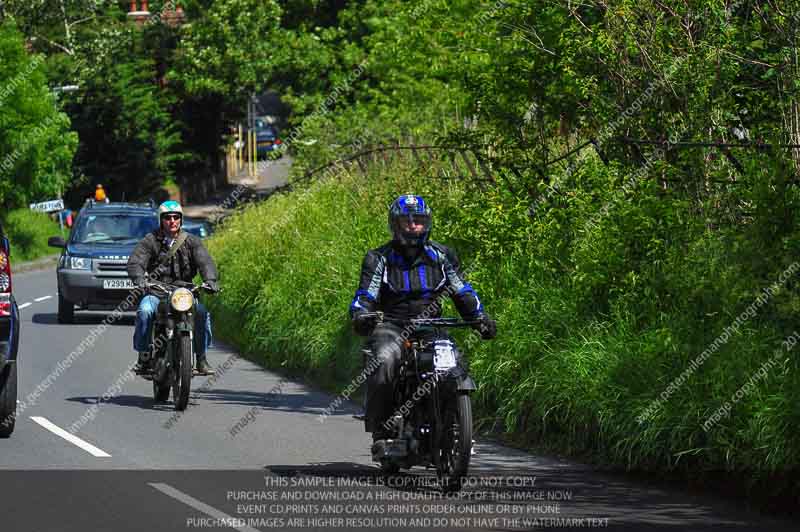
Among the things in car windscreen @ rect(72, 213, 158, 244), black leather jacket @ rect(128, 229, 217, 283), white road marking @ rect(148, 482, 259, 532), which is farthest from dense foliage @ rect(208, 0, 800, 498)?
car windscreen @ rect(72, 213, 158, 244)

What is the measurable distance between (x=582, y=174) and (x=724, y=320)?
153 inches

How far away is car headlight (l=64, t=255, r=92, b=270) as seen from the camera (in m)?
25.0

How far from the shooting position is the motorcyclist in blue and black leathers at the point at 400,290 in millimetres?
10375

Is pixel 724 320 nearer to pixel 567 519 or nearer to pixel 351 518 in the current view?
pixel 567 519

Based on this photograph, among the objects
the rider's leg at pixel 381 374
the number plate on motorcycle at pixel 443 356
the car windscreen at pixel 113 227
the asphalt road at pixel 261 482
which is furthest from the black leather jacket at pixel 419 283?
the car windscreen at pixel 113 227

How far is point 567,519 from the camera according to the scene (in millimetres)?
9000

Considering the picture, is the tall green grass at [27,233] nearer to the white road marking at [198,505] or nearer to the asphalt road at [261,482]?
the asphalt road at [261,482]

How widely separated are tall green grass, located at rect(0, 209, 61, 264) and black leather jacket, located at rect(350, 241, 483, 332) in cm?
4053

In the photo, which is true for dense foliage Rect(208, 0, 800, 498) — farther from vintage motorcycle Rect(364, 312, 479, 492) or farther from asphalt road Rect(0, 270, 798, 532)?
vintage motorcycle Rect(364, 312, 479, 492)

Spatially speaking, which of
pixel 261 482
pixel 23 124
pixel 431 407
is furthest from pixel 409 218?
pixel 23 124

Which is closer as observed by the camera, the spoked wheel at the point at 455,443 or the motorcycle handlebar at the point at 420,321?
the spoked wheel at the point at 455,443

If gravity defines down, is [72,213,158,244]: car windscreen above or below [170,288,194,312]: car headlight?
above

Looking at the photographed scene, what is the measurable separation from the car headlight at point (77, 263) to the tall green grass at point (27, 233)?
2518 centimetres

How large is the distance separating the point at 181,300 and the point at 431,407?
16.5 ft
